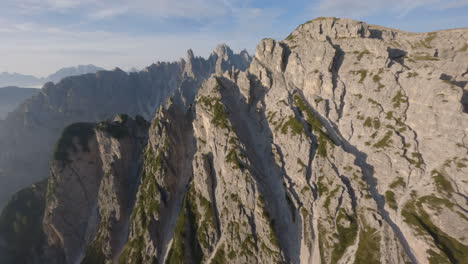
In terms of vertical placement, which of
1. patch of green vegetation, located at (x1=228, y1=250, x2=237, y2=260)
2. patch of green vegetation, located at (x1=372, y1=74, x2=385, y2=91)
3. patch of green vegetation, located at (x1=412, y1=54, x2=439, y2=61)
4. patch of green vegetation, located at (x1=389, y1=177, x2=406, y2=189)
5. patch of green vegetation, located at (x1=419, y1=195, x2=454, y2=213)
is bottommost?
patch of green vegetation, located at (x1=228, y1=250, x2=237, y2=260)

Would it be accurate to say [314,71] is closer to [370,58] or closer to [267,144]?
[370,58]

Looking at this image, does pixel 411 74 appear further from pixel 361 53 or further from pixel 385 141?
pixel 385 141

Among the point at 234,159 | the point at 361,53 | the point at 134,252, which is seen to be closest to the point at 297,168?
the point at 234,159

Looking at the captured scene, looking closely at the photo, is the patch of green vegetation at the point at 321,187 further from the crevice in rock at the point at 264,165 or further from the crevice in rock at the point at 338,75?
the crevice in rock at the point at 338,75

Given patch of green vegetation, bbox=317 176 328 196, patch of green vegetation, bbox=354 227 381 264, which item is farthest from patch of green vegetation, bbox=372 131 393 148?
patch of green vegetation, bbox=354 227 381 264

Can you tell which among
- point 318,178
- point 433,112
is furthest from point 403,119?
point 318,178

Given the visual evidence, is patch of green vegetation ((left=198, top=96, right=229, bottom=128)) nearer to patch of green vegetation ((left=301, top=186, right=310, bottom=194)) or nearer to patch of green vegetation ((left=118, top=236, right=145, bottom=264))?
patch of green vegetation ((left=301, top=186, right=310, bottom=194))

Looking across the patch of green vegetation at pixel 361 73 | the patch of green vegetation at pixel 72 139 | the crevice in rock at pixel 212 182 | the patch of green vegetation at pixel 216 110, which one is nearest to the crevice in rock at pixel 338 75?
the patch of green vegetation at pixel 361 73
